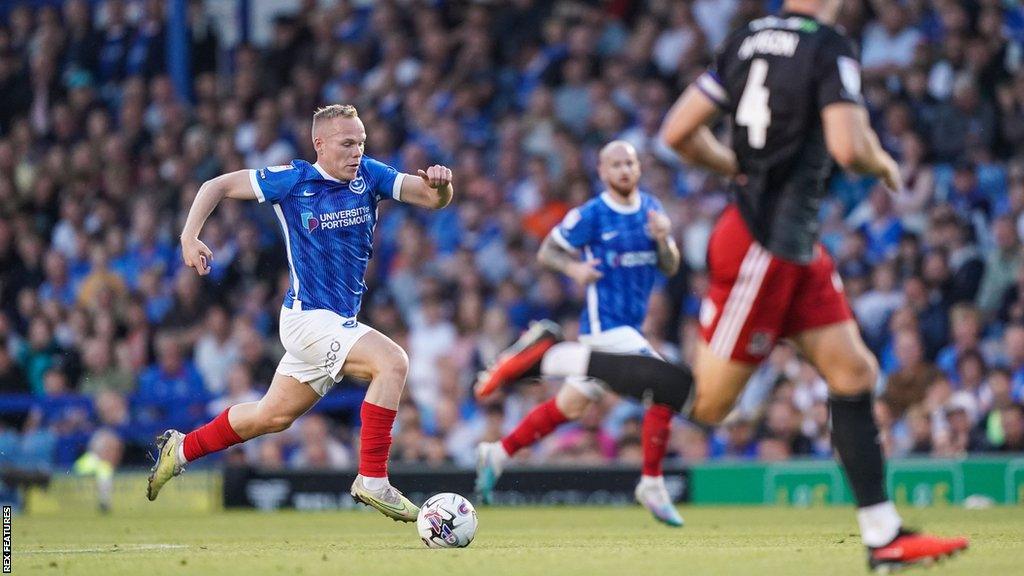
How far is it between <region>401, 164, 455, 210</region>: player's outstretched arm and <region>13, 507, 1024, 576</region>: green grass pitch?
6.08 ft

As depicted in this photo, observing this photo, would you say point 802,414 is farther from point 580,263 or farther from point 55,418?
point 55,418

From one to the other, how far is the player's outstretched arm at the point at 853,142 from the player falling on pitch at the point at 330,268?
9.90 ft

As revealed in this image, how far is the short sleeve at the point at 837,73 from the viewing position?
638 cm

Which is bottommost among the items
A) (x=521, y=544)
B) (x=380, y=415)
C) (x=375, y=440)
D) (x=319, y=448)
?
(x=521, y=544)

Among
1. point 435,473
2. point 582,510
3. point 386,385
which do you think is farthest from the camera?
point 435,473

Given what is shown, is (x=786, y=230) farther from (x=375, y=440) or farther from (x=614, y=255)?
(x=614, y=255)

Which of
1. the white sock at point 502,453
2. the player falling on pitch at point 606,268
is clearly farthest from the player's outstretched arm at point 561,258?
the white sock at point 502,453

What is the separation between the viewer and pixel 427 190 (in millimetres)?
9180

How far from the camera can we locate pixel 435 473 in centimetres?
1448

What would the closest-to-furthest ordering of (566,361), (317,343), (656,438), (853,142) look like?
(853,142)
(566,361)
(317,343)
(656,438)

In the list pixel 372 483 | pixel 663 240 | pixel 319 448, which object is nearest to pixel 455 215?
pixel 319 448

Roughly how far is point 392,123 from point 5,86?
632 cm

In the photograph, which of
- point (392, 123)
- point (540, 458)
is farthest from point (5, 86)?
point (540, 458)

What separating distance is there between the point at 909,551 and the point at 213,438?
4.54 meters
